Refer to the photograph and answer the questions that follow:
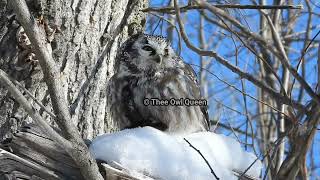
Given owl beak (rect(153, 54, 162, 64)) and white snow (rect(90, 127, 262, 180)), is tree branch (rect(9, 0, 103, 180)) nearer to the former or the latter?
white snow (rect(90, 127, 262, 180))

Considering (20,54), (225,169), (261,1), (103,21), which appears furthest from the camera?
(261,1)

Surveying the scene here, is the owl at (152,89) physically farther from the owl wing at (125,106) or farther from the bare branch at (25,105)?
the bare branch at (25,105)

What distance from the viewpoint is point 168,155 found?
2.40 meters

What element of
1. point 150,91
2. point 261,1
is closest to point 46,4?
point 150,91

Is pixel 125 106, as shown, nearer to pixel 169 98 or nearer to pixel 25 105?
pixel 169 98

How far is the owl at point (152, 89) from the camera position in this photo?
10.5 ft

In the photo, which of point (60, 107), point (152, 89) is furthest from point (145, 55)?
point (60, 107)

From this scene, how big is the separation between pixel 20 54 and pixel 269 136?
3.71 meters

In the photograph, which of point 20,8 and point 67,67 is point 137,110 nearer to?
point 67,67

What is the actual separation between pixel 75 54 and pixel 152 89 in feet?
1.65

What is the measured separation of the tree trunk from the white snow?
516 millimetres

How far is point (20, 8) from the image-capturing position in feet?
6.81

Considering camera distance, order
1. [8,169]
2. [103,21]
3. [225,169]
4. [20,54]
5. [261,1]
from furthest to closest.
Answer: [261,1] < [103,21] < [20,54] < [225,169] < [8,169]

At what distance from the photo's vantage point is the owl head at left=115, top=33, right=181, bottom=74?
3355mm
